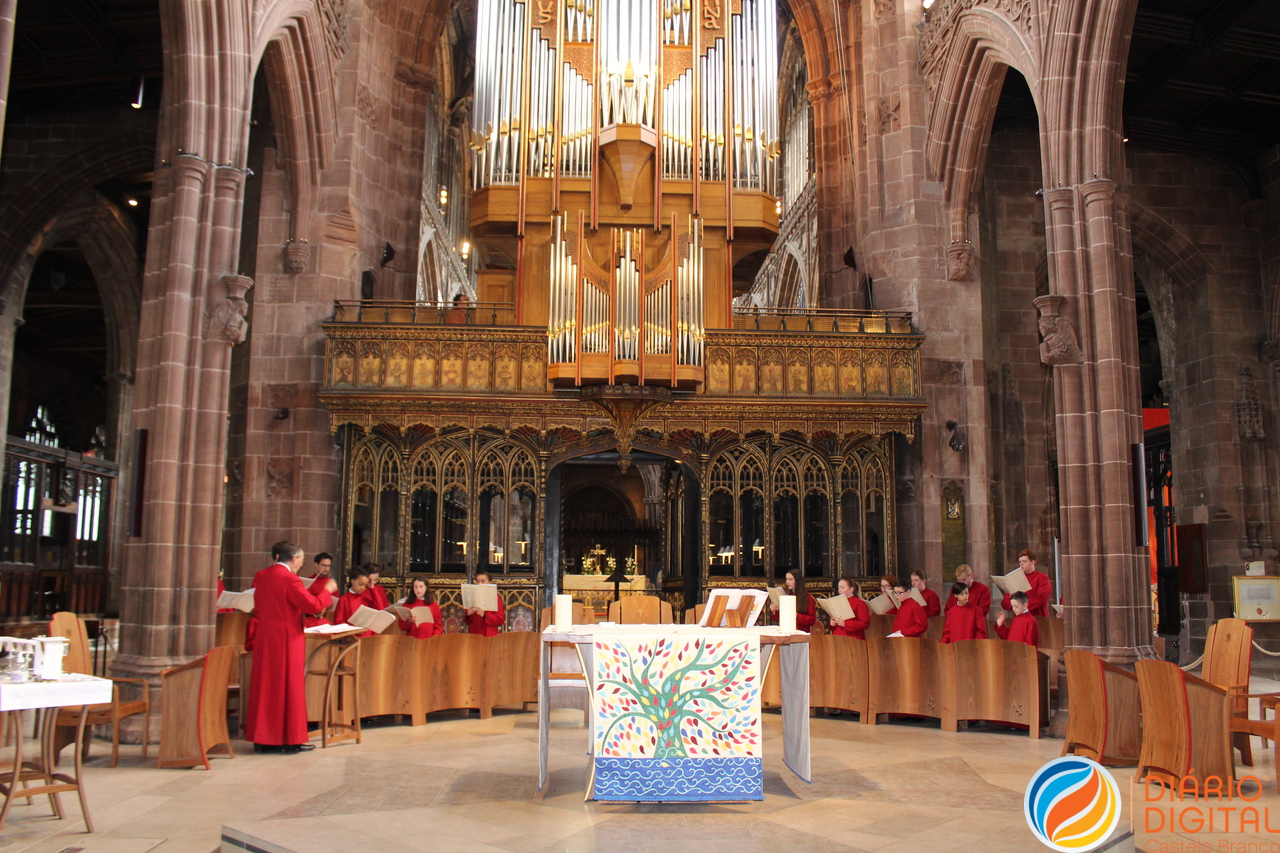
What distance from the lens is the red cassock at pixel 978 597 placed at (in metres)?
11.3

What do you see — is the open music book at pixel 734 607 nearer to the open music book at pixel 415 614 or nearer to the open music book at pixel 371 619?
the open music book at pixel 371 619

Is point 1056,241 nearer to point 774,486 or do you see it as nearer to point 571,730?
point 774,486

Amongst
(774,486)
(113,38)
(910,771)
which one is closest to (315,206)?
(113,38)

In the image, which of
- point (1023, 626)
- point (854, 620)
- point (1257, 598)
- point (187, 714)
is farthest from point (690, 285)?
point (1257, 598)

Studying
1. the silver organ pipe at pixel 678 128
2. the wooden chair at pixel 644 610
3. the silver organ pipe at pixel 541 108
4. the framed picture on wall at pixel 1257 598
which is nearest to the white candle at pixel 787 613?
the wooden chair at pixel 644 610

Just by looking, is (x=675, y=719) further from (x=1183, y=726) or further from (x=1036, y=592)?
(x=1036, y=592)

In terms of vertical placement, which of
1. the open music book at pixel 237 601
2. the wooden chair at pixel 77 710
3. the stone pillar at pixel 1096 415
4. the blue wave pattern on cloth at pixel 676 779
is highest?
the stone pillar at pixel 1096 415

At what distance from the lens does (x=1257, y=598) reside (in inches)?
661

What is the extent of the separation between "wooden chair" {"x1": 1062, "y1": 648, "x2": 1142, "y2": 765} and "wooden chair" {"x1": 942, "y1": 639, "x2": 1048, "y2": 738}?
4.68 ft

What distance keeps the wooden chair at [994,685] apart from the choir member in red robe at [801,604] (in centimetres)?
177

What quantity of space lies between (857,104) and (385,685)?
41.6ft

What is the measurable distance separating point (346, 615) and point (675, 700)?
16.1 feet

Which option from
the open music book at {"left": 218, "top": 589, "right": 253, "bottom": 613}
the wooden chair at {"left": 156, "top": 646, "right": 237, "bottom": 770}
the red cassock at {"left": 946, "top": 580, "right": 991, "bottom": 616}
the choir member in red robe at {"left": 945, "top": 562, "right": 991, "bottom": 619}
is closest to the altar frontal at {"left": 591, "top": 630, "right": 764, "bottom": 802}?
the wooden chair at {"left": 156, "top": 646, "right": 237, "bottom": 770}

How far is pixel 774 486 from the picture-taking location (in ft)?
51.6
